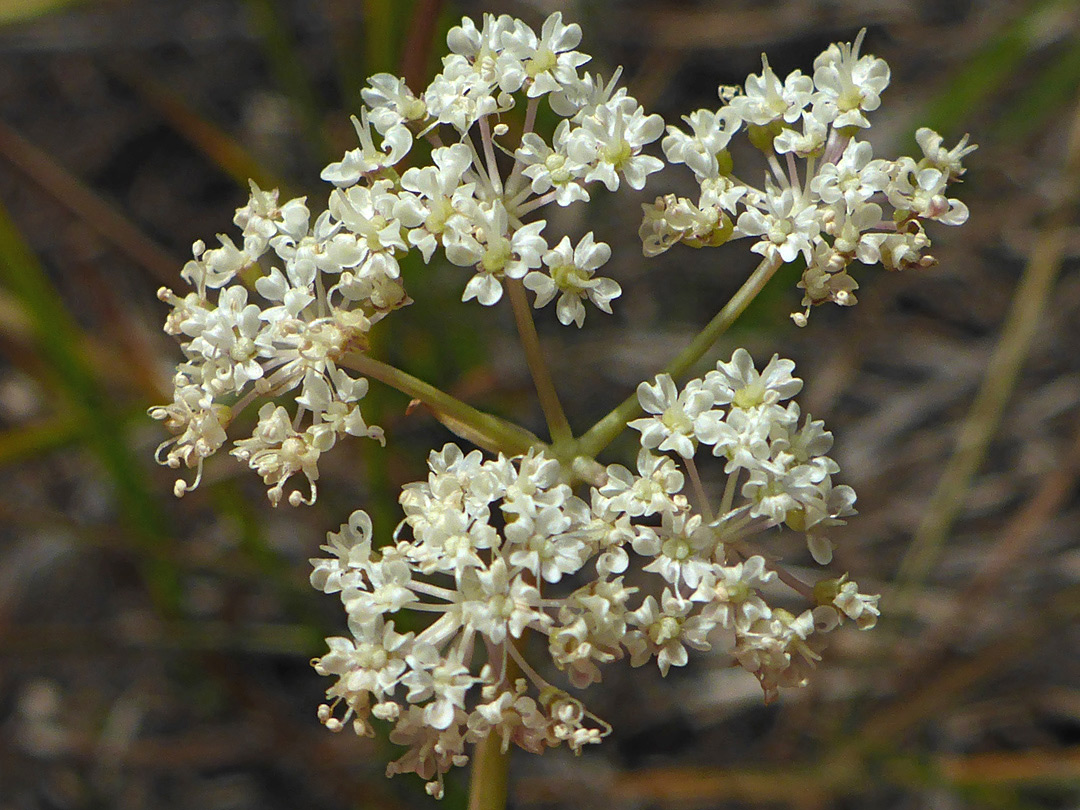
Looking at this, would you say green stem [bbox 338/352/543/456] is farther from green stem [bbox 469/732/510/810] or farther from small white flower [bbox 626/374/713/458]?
green stem [bbox 469/732/510/810]

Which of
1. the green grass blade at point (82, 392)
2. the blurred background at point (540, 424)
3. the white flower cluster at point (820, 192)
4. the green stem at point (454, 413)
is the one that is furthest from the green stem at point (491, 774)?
the green grass blade at point (82, 392)

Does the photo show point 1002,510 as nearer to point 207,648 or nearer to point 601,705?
point 601,705

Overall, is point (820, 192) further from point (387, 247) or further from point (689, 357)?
point (387, 247)

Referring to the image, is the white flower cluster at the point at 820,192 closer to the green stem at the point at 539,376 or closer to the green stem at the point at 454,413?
the green stem at the point at 539,376

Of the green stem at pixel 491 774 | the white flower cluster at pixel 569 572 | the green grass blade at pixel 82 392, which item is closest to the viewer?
the white flower cluster at pixel 569 572

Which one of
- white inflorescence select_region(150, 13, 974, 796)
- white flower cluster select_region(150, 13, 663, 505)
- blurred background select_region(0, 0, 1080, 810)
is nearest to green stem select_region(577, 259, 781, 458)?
→ white inflorescence select_region(150, 13, 974, 796)

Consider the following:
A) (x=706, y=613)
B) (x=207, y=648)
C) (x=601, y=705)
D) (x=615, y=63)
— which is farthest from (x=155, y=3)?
(x=706, y=613)
